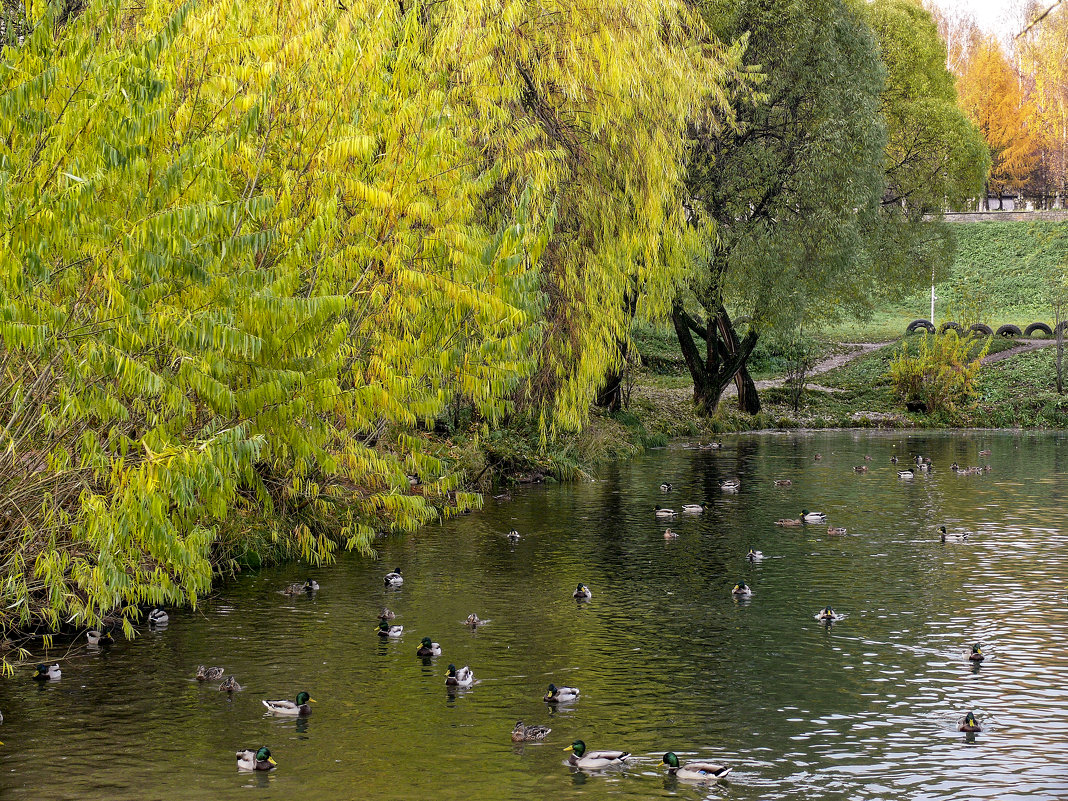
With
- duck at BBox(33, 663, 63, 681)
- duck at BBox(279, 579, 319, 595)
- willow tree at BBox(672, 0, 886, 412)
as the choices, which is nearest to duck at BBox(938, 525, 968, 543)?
duck at BBox(279, 579, 319, 595)

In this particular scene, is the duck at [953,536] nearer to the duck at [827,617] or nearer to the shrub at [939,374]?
the duck at [827,617]

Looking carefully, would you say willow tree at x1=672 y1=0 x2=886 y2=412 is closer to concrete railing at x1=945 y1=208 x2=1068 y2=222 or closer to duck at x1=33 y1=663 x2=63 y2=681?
duck at x1=33 y1=663 x2=63 y2=681

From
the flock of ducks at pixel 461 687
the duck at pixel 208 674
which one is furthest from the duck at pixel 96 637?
the duck at pixel 208 674

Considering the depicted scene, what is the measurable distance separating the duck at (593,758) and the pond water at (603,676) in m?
0.13

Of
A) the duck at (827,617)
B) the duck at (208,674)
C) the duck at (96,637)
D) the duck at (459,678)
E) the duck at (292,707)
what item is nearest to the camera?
the duck at (292,707)

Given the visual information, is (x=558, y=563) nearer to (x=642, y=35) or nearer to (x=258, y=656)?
(x=258, y=656)

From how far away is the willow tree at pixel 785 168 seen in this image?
127ft

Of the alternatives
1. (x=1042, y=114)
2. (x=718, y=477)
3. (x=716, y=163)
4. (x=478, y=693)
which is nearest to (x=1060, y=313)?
(x=716, y=163)

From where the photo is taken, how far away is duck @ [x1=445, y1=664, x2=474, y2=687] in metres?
13.1

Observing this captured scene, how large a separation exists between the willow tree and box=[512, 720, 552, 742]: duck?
1102 inches

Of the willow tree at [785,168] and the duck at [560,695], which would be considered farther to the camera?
the willow tree at [785,168]

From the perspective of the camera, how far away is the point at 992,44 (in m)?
94.5

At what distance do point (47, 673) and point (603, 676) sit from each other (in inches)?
251

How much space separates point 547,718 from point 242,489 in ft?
30.7
